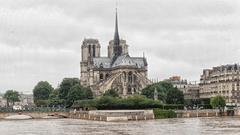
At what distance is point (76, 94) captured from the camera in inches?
7008

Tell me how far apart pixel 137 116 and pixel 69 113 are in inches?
1412

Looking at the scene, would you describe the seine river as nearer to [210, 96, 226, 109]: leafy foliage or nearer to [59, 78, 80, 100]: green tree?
[210, 96, 226, 109]: leafy foliage

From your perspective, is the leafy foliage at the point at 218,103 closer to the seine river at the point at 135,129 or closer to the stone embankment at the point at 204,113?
the stone embankment at the point at 204,113

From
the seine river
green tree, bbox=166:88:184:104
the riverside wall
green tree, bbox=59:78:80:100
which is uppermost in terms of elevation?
green tree, bbox=59:78:80:100

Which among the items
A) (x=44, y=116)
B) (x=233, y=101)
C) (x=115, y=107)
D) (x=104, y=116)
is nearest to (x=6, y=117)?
(x=44, y=116)

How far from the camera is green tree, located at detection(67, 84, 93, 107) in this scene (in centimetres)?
17800

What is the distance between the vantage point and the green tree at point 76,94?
584 ft

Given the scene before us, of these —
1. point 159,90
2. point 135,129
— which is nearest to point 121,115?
point 135,129

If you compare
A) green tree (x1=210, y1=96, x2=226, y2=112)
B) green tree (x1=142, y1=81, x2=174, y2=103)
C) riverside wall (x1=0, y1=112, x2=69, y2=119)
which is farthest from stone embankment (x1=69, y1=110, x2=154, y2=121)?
green tree (x1=142, y1=81, x2=174, y2=103)

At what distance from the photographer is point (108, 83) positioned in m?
187

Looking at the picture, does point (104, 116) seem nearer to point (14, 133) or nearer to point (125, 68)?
point (14, 133)

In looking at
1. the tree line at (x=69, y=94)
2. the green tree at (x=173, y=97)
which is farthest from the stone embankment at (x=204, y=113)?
the tree line at (x=69, y=94)

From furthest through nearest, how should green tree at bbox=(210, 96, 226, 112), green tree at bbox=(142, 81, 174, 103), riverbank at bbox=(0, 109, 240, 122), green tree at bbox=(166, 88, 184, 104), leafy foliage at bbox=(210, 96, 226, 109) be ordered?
green tree at bbox=(166, 88, 184, 104)
green tree at bbox=(142, 81, 174, 103)
leafy foliage at bbox=(210, 96, 226, 109)
green tree at bbox=(210, 96, 226, 112)
riverbank at bbox=(0, 109, 240, 122)

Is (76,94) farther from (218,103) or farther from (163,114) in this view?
(163,114)
